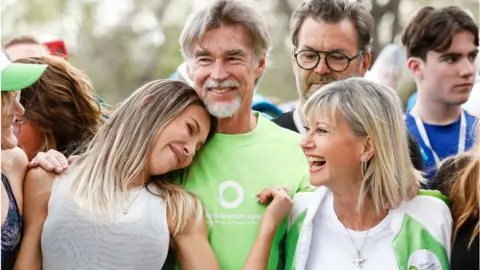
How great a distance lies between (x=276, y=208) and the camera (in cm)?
367

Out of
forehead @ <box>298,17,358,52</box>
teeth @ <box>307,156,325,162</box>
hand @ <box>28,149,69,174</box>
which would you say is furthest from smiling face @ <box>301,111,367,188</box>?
hand @ <box>28,149,69,174</box>

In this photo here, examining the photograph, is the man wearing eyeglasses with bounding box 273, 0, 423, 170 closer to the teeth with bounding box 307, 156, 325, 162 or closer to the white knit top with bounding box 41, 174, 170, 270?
the teeth with bounding box 307, 156, 325, 162

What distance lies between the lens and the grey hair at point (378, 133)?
3.56 metres

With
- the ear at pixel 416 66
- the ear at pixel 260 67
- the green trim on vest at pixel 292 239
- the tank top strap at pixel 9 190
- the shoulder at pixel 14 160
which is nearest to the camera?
the tank top strap at pixel 9 190

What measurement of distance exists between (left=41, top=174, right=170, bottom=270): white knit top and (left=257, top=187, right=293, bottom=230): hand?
0.46 meters

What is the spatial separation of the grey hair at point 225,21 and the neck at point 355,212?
89 cm

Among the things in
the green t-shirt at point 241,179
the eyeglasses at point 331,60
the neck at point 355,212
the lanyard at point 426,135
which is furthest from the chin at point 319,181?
the lanyard at point 426,135

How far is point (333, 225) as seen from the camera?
3645mm

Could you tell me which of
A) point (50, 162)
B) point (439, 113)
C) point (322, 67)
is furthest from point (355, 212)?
point (439, 113)

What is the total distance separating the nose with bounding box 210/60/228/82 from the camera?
155 inches

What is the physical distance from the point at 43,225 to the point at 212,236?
2.41 ft

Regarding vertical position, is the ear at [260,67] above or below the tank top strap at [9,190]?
above

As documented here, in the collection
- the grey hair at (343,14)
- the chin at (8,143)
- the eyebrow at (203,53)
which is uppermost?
the grey hair at (343,14)

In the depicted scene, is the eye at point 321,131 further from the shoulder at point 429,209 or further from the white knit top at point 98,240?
the white knit top at point 98,240
